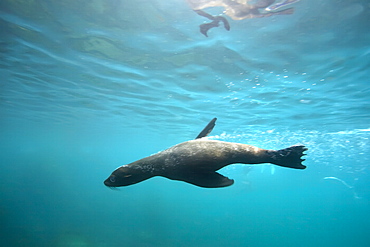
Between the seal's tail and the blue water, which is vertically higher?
the blue water

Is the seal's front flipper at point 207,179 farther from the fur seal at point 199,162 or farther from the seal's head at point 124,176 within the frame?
the seal's head at point 124,176

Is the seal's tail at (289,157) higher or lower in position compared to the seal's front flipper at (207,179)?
higher

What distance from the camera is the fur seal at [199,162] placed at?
2.21 m

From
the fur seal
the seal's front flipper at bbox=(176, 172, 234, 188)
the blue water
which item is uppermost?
the blue water

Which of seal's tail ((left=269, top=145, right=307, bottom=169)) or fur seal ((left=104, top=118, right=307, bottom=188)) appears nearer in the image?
fur seal ((left=104, top=118, right=307, bottom=188))

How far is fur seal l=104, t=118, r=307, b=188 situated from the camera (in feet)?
7.27

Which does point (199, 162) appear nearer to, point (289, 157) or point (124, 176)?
point (124, 176)

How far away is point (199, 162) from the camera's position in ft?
7.20

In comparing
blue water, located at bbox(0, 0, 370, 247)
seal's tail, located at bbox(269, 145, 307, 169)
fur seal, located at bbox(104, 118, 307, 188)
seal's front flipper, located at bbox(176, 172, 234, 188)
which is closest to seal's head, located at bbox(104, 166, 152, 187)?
fur seal, located at bbox(104, 118, 307, 188)

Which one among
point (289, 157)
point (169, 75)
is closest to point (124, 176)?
point (289, 157)

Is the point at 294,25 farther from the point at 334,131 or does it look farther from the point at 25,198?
the point at 25,198

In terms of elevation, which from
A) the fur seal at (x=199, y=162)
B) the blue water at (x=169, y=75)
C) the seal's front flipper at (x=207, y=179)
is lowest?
the seal's front flipper at (x=207, y=179)

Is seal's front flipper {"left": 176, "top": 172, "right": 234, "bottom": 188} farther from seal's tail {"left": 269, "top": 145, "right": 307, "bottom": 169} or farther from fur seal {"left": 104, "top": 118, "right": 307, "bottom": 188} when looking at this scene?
seal's tail {"left": 269, "top": 145, "right": 307, "bottom": 169}

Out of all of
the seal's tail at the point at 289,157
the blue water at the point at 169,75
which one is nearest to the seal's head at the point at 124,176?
the seal's tail at the point at 289,157
